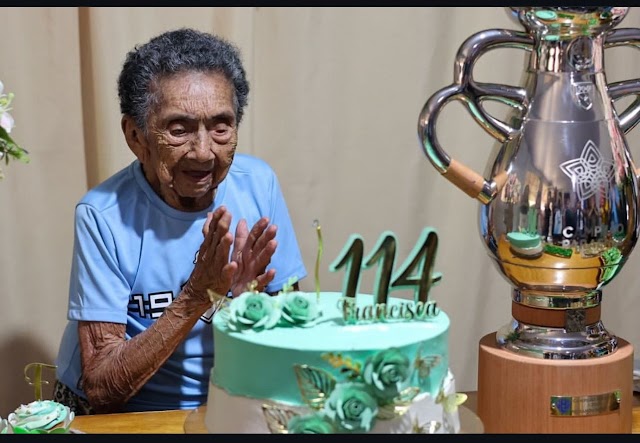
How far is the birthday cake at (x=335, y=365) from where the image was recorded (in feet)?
3.86

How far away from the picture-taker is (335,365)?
1.17 meters

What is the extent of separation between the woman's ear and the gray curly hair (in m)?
0.01

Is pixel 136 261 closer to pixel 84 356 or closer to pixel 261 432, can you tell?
pixel 84 356

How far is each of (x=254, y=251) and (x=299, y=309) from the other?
324 millimetres

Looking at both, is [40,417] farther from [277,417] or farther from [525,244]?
[525,244]

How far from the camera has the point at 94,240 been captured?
5.67ft

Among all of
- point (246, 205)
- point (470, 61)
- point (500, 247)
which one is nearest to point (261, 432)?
A: point (500, 247)

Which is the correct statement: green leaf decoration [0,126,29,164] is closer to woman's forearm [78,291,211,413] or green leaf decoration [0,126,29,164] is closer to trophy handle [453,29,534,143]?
woman's forearm [78,291,211,413]

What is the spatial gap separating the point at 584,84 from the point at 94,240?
2.66 feet

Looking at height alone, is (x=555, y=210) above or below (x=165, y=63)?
below

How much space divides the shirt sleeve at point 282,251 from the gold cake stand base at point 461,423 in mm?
526

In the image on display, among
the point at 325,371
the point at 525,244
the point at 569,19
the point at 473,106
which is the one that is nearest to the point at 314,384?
the point at 325,371
